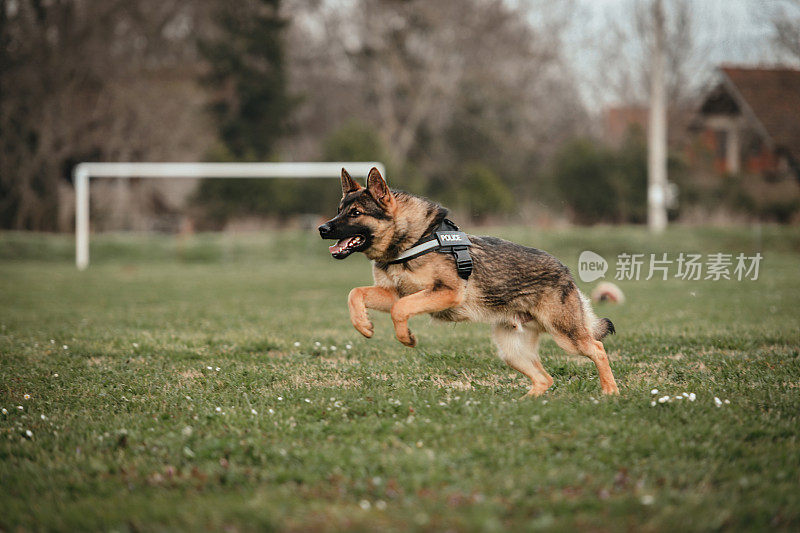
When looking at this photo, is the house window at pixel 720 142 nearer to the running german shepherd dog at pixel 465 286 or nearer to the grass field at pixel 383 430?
the grass field at pixel 383 430

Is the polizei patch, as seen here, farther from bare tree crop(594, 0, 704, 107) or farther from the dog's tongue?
bare tree crop(594, 0, 704, 107)

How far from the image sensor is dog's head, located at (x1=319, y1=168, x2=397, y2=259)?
5766 mm

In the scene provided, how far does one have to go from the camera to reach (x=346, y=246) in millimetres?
5766

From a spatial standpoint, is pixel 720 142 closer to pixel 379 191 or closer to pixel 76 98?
pixel 76 98

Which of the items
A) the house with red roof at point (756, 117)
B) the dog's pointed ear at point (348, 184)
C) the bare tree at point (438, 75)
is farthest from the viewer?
the bare tree at point (438, 75)

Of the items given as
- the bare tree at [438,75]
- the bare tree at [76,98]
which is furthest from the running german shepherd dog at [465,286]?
the bare tree at [438,75]

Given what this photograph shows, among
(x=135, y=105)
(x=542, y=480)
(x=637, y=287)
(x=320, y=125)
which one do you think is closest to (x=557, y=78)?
(x=320, y=125)

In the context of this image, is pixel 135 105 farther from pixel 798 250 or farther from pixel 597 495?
pixel 597 495

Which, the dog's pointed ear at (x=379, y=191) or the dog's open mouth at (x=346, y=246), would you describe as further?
the dog's pointed ear at (x=379, y=191)

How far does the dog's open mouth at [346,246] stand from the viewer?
5727mm

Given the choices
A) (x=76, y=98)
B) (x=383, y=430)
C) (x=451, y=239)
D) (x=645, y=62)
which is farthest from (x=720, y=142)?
(x=383, y=430)

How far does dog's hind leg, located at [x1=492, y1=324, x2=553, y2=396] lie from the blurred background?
68.8 ft

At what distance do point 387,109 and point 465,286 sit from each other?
34262mm

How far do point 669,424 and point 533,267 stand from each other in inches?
71.1
